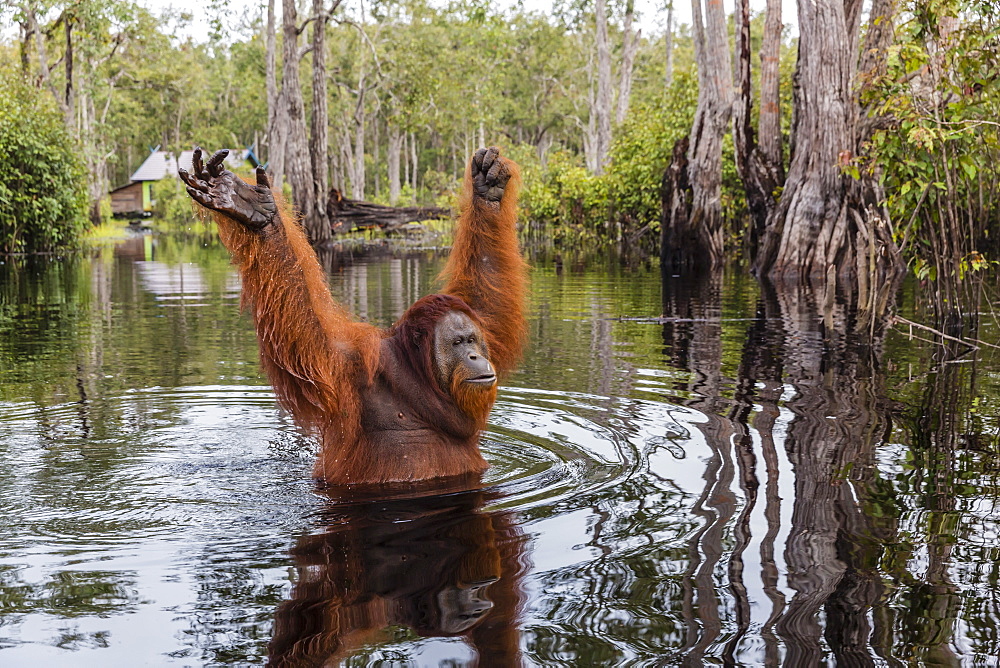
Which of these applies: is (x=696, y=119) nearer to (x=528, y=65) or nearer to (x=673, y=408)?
(x=673, y=408)

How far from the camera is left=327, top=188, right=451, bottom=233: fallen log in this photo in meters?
34.7

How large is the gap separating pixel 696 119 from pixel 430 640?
1755cm

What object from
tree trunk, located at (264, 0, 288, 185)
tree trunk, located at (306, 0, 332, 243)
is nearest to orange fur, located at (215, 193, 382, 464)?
tree trunk, located at (306, 0, 332, 243)

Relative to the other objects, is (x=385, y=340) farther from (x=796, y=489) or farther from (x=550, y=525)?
(x=796, y=489)

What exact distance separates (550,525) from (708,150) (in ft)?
52.3

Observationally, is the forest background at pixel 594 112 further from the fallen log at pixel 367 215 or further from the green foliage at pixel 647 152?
the fallen log at pixel 367 215

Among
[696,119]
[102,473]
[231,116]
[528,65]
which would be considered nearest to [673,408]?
[102,473]

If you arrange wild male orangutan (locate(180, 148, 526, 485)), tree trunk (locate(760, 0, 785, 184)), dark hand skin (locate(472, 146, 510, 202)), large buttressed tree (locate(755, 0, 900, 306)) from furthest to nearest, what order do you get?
tree trunk (locate(760, 0, 785, 184)) < large buttressed tree (locate(755, 0, 900, 306)) < dark hand skin (locate(472, 146, 510, 202)) < wild male orangutan (locate(180, 148, 526, 485))

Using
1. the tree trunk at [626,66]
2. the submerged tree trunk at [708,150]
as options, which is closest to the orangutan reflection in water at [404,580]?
the submerged tree trunk at [708,150]

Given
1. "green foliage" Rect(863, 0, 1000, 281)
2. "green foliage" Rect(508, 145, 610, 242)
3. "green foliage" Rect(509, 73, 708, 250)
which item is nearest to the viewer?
"green foliage" Rect(863, 0, 1000, 281)

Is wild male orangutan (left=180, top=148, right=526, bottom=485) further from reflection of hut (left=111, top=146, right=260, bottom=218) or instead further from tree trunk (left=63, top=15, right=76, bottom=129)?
reflection of hut (left=111, top=146, right=260, bottom=218)

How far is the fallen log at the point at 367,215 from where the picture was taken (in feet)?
114

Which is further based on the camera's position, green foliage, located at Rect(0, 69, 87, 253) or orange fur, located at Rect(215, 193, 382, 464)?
green foliage, located at Rect(0, 69, 87, 253)

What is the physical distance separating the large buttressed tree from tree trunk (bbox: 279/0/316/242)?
54.9ft
